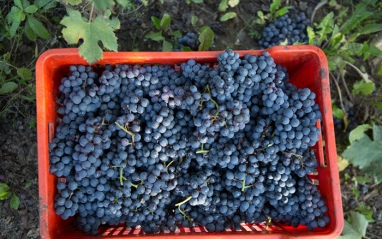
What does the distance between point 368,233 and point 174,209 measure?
6.08 ft

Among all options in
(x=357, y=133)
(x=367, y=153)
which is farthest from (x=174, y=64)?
(x=367, y=153)

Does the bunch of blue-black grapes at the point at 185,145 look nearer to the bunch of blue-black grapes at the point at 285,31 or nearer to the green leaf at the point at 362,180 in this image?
the bunch of blue-black grapes at the point at 285,31

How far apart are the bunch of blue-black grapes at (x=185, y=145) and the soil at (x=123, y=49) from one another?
75 centimetres

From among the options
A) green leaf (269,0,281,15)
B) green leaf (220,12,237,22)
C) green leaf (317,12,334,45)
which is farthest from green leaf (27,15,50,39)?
green leaf (317,12,334,45)

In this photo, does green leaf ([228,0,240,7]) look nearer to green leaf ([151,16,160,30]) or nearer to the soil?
the soil

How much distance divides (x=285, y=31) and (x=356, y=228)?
5.78 feet

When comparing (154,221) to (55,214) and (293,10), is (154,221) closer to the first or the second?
(55,214)

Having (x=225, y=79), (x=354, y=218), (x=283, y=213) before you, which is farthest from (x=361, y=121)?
(x=225, y=79)

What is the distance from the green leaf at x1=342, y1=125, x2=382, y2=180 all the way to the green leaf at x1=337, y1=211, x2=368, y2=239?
0.38 metres

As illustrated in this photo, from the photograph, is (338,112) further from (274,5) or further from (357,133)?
(274,5)

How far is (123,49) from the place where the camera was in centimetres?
245

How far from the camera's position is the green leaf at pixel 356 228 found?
232 cm

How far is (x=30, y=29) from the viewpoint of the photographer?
7.07ft

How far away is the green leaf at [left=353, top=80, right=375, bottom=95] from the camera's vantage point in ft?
8.04
